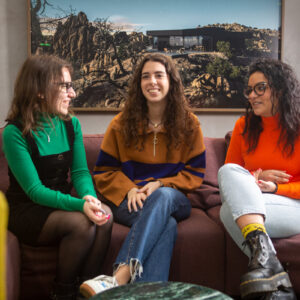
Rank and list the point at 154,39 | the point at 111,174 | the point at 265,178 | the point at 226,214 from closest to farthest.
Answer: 1. the point at 226,214
2. the point at 265,178
3. the point at 111,174
4. the point at 154,39

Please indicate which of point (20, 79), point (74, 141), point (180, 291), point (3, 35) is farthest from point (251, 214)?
point (3, 35)

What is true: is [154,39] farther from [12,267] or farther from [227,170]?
[12,267]

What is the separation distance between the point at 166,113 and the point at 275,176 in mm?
661

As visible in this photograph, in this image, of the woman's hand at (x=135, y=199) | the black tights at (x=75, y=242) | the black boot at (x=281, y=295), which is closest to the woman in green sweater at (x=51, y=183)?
the black tights at (x=75, y=242)

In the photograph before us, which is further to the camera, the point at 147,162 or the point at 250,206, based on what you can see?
the point at 147,162

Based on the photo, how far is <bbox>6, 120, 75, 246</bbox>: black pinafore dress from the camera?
4.92 ft

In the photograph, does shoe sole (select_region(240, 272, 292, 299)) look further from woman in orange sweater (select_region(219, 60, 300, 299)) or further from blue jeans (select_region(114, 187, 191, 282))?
blue jeans (select_region(114, 187, 191, 282))

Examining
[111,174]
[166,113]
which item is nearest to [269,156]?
[166,113]

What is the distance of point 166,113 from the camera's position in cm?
194

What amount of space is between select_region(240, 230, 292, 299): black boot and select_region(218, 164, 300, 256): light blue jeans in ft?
0.33

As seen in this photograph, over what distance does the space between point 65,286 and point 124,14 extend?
1960 mm

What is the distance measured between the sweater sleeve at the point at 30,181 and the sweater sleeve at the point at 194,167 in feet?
1.73

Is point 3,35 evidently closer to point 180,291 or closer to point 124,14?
point 124,14

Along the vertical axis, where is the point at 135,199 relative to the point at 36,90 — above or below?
below
